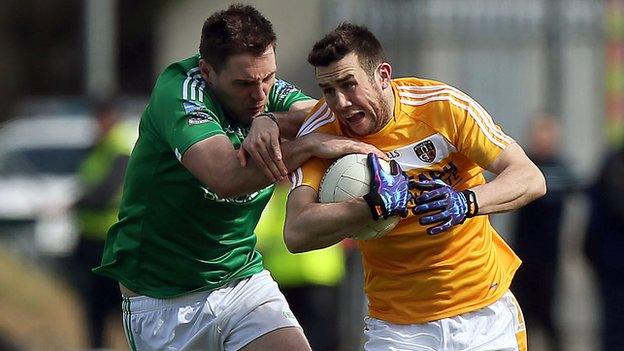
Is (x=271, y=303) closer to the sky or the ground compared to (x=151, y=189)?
closer to the ground

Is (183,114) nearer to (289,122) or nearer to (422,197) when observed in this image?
(289,122)

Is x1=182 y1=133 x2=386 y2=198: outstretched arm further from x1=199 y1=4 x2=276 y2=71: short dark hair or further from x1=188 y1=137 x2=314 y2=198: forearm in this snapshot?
x1=199 y1=4 x2=276 y2=71: short dark hair

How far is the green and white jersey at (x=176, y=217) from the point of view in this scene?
21.3 feet

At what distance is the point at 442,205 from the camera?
233 inches

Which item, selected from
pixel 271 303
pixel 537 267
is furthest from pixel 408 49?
pixel 271 303

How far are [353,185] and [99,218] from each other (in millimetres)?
6971

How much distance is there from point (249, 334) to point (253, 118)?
37.7 inches

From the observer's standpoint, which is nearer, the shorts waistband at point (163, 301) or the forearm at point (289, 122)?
the forearm at point (289, 122)

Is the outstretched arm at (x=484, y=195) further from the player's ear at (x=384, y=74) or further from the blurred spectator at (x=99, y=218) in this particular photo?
the blurred spectator at (x=99, y=218)

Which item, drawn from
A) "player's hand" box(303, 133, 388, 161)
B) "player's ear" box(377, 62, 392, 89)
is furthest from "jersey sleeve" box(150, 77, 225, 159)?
"player's ear" box(377, 62, 392, 89)

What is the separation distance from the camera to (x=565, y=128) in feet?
53.1

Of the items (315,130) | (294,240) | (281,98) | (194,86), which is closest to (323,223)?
(294,240)

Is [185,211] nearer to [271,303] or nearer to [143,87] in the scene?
[271,303]

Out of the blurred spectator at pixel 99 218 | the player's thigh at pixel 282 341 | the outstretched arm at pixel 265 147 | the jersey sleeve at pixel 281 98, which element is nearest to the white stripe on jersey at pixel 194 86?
the outstretched arm at pixel 265 147
